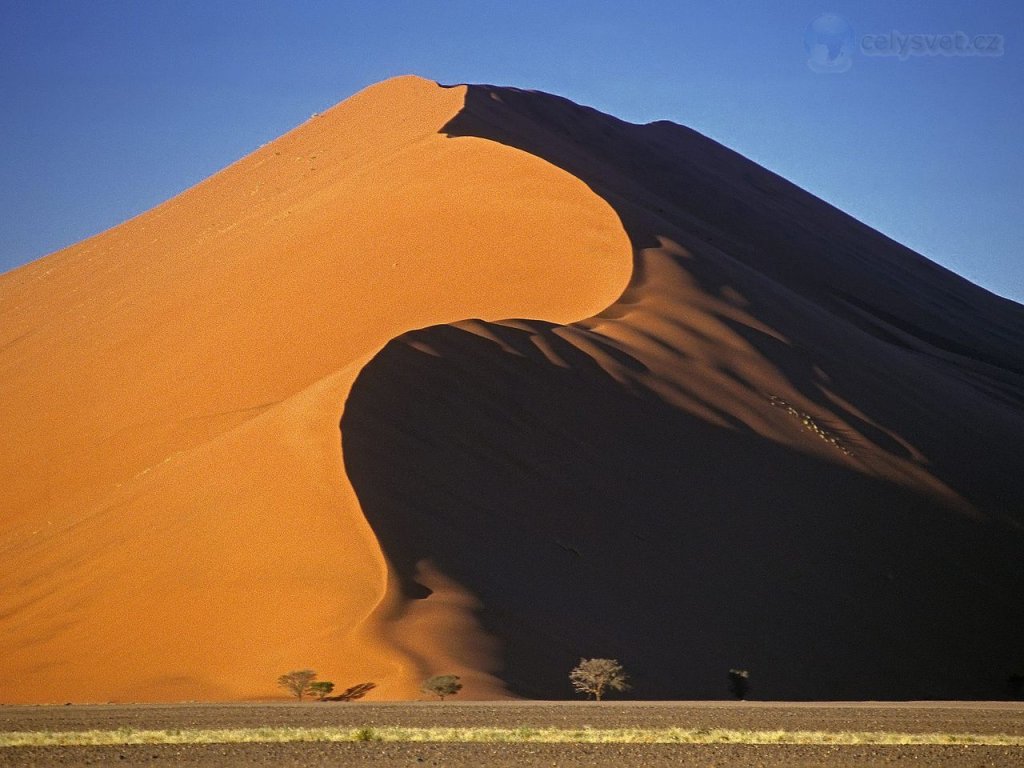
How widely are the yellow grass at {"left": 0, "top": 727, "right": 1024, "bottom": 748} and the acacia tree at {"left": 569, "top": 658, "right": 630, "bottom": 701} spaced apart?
8.84 feet

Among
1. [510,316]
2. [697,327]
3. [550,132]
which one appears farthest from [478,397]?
[550,132]

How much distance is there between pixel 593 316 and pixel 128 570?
11247mm

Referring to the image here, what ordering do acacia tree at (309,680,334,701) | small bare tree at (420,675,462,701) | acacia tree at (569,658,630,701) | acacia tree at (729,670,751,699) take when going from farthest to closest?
1. acacia tree at (729,670,751,699)
2. acacia tree at (569,658,630,701)
3. acacia tree at (309,680,334,701)
4. small bare tree at (420,675,462,701)

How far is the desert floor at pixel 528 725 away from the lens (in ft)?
31.2

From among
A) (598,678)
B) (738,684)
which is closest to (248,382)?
(738,684)

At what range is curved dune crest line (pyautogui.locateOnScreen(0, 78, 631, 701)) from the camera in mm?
14195

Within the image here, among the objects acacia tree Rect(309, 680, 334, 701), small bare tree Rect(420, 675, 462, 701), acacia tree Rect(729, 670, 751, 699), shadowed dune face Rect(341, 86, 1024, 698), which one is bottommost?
acacia tree Rect(729, 670, 751, 699)

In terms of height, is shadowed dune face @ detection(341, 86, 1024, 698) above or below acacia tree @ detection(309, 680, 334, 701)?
above

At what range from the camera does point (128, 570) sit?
15.9 meters

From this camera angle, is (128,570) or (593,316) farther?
(593,316)

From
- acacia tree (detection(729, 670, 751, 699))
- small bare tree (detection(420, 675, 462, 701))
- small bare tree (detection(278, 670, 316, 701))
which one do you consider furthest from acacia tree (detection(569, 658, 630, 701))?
small bare tree (detection(278, 670, 316, 701))

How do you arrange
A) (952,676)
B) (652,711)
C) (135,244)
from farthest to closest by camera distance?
(135,244)
(952,676)
(652,711)

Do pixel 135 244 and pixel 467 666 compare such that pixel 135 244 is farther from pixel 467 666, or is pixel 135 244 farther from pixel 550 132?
pixel 467 666

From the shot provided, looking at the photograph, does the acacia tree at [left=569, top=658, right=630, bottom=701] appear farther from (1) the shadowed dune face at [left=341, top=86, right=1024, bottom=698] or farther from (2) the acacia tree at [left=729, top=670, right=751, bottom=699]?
(2) the acacia tree at [left=729, top=670, right=751, bottom=699]
